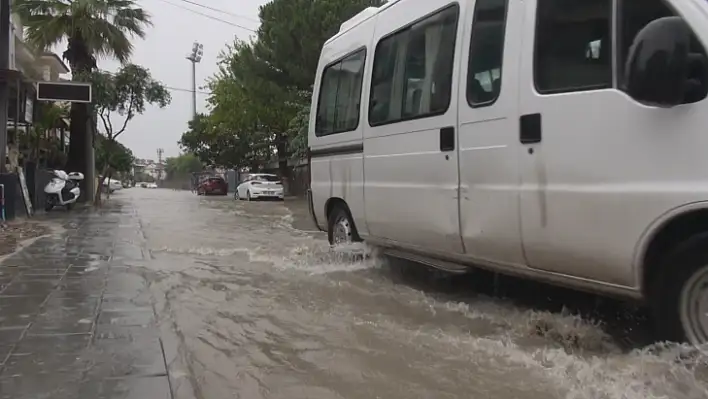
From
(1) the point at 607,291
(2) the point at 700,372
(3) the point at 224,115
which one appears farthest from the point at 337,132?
(3) the point at 224,115

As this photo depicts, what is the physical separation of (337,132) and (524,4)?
3.15 meters

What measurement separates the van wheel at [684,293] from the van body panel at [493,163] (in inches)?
40.2

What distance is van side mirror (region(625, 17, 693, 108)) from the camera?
11.0 feet

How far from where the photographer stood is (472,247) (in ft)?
16.3

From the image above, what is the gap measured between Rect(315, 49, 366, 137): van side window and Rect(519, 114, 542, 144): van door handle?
2.59 metres

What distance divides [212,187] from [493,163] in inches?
1584

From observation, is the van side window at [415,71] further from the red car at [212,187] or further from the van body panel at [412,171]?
the red car at [212,187]

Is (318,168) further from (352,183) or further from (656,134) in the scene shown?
(656,134)

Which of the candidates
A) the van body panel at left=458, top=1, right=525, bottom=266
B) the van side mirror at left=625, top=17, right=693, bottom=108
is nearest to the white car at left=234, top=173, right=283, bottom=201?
the van body panel at left=458, top=1, right=525, bottom=266

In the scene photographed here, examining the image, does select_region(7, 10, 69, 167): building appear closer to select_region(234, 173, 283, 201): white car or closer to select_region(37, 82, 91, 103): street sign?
select_region(37, 82, 91, 103): street sign

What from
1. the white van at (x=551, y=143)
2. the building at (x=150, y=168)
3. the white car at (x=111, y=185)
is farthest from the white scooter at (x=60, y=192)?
the building at (x=150, y=168)

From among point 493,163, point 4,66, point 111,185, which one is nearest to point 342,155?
point 493,163

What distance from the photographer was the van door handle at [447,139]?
16.6 feet

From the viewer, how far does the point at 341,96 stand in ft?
23.9
